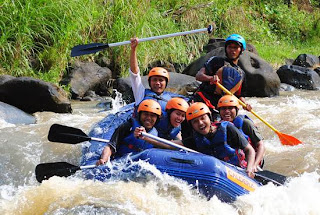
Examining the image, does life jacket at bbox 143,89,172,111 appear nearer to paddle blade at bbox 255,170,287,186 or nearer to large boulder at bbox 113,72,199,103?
paddle blade at bbox 255,170,287,186

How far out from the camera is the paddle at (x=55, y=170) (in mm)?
4641

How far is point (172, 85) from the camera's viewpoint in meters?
9.49

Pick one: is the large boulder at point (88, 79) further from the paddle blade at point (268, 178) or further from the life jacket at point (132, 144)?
the paddle blade at point (268, 178)

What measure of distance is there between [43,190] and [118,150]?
88cm

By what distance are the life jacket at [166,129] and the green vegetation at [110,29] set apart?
406 centimetres

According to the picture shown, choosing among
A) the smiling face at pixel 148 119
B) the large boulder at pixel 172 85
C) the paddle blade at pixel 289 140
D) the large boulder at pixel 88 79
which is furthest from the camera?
the large boulder at pixel 88 79

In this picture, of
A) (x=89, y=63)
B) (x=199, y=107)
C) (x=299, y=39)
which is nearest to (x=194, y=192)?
(x=199, y=107)

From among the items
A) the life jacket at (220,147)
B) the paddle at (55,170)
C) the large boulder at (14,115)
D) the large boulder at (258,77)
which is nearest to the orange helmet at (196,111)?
the life jacket at (220,147)

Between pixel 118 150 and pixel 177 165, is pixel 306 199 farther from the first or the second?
pixel 118 150

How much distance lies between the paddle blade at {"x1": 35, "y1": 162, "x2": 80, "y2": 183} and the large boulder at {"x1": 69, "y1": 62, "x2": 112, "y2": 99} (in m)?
4.48

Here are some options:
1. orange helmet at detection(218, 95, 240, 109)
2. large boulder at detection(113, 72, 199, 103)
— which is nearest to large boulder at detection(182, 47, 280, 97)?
large boulder at detection(113, 72, 199, 103)

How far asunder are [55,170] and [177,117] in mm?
1216

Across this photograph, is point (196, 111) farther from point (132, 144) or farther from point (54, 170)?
point (54, 170)

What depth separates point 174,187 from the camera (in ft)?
13.9
